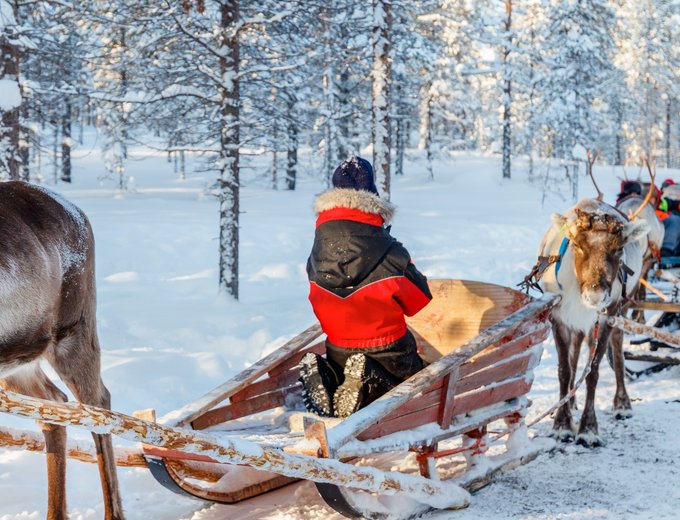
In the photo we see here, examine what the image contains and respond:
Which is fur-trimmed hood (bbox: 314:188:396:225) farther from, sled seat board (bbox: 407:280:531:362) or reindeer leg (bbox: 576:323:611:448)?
reindeer leg (bbox: 576:323:611:448)

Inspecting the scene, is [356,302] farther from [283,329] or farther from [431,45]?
[431,45]

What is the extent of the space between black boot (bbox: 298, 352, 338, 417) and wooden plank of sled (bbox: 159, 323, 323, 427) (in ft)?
1.67

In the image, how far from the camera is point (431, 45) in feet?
103

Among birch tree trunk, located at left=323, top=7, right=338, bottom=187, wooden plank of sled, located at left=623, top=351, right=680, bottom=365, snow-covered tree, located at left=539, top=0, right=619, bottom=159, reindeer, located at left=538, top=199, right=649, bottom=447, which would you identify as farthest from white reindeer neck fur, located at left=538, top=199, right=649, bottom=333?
snow-covered tree, located at left=539, top=0, right=619, bottom=159

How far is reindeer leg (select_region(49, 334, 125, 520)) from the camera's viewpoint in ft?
11.9

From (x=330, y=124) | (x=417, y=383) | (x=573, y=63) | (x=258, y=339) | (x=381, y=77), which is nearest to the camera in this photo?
(x=417, y=383)

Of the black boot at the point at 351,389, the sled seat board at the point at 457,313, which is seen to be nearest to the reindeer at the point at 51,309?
the black boot at the point at 351,389

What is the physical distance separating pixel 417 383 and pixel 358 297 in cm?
60

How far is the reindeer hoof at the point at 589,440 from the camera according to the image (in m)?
5.35

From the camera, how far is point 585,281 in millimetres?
5309

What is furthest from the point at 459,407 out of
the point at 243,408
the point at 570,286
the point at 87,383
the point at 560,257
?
the point at 87,383

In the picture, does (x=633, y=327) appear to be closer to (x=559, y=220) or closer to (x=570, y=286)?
(x=570, y=286)

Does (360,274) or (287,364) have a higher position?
(360,274)

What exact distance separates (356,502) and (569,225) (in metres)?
3.08
